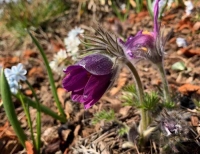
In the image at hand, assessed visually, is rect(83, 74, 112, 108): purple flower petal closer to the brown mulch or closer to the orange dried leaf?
the brown mulch

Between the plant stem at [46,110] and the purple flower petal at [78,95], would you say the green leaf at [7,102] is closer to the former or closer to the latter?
the plant stem at [46,110]

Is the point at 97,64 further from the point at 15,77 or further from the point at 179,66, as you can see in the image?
the point at 179,66

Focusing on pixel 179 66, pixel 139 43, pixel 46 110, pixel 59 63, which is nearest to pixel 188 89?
pixel 179 66

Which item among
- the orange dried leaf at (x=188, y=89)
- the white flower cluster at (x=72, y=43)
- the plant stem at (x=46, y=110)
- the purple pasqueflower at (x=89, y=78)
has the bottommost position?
the orange dried leaf at (x=188, y=89)

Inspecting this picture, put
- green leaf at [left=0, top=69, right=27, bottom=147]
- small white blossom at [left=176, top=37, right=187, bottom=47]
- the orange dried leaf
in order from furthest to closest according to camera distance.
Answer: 1. small white blossom at [left=176, top=37, right=187, bottom=47]
2. the orange dried leaf
3. green leaf at [left=0, top=69, right=27, bottom=147]

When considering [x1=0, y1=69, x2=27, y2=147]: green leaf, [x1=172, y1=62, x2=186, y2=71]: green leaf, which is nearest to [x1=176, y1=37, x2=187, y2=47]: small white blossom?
[x1=172, y1=62, x2=186, y2=71]: green leaf

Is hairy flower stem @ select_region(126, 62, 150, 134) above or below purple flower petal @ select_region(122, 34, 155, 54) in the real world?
below

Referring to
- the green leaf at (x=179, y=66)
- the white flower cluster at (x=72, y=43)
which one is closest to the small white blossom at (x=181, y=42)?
the green leaf at (x=179, y=66)
